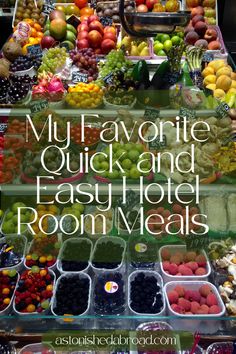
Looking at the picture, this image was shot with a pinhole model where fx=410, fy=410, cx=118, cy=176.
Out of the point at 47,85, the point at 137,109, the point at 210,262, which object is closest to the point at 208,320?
the point at 210,262

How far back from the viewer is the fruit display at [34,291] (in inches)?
76.0

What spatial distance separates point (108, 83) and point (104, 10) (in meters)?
1.83

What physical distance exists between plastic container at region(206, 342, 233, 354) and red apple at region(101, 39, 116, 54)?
300 cm

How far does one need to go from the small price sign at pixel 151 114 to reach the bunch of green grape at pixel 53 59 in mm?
1521

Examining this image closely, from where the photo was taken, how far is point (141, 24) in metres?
1.91

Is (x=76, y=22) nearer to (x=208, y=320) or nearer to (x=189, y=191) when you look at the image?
(x=189, y=191)

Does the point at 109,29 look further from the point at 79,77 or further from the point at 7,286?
the point at 7,286

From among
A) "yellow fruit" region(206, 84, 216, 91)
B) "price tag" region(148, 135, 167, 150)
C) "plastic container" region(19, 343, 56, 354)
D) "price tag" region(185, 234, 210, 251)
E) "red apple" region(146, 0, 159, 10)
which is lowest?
"plastic container" region(19, 343, 56, 354)

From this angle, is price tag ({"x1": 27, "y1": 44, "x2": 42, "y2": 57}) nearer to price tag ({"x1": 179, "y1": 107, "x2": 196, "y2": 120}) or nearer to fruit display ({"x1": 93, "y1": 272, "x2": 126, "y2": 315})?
price tag ({"x1": 179, "y1": 107, "x2": 196, "y2": 120})

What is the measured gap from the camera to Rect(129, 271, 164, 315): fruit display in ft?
6.29

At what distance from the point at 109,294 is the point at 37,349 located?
43 centimetres

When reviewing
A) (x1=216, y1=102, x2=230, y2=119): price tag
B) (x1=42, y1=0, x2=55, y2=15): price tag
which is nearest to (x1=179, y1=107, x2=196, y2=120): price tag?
(x1=216, y1=102, x2=230, y2=119): price tag

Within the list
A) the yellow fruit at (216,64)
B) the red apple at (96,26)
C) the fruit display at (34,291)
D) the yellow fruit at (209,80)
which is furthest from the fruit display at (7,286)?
the red apple at (96,26)

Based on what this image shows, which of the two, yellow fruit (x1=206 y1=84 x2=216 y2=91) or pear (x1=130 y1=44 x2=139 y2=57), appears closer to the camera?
yellow fruit (x1=206 y1=84 x2=216 y2=91)
